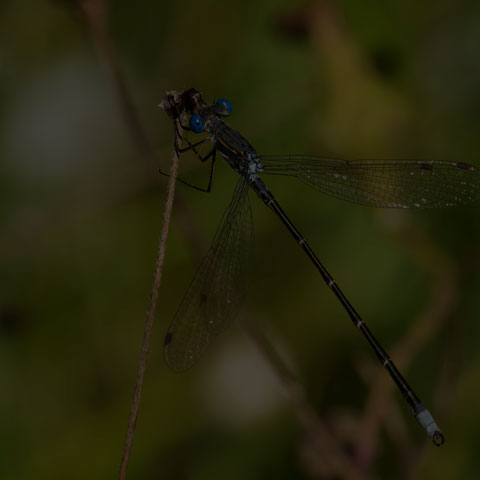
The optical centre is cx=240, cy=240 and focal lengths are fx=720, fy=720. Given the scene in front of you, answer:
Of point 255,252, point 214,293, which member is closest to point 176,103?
point 214,293

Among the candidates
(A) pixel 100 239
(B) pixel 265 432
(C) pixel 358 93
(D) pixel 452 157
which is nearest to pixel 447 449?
(B) pixel 265 432

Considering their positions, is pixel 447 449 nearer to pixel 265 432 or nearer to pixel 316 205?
pixel 265 432

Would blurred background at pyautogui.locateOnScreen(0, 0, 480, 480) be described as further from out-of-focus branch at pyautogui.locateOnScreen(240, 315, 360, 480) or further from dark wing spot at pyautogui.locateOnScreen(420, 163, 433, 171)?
dark wing spot at pyautogui.locateOnScreen(420, 163, 433, 171)

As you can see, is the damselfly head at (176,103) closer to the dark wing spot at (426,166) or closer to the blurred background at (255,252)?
the blurred background at (255,252)

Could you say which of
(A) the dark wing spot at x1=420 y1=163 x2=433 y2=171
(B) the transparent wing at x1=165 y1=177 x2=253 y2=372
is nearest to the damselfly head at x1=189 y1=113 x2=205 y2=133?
(B) the transparent wing at x1=165 y1=177 x2=253 y2=372

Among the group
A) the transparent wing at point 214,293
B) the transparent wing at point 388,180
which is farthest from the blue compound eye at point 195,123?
the transparent wing at point 388,180

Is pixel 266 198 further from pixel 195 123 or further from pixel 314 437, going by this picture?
pixel 314 437

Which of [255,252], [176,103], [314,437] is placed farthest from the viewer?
[255,252]
